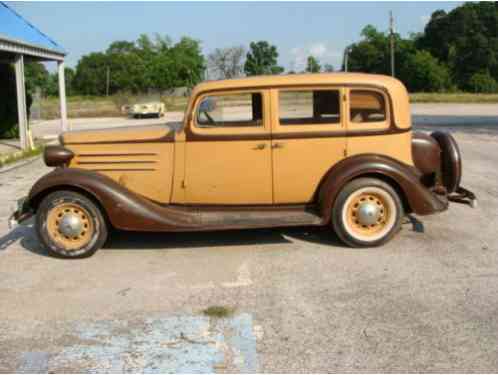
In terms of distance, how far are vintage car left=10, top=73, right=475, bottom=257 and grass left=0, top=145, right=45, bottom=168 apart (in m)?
7.98

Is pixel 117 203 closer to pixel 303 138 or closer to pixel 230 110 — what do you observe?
pixel 230 110

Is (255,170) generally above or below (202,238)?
above

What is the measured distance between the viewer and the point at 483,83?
6775cm

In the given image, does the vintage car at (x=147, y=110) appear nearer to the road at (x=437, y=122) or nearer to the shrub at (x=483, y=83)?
the road at (x=437, y=122)

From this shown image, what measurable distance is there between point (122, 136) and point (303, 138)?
195 centimetres

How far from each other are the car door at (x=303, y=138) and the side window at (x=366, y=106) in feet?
0.42

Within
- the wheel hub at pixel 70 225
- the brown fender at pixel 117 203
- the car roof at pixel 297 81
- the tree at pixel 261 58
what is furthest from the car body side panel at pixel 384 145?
the tree at pixel 261 58

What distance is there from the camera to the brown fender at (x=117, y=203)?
218 inches

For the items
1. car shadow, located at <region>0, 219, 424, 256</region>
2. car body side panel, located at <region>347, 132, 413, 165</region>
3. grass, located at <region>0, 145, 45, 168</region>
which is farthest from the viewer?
grass, located at <region>0, 145, 45, 168</region>

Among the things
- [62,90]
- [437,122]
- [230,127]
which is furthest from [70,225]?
[437,122]

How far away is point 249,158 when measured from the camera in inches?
227

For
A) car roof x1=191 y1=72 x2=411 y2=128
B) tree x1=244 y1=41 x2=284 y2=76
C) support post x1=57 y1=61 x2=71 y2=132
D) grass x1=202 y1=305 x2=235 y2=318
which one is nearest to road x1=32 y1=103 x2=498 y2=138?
support post x1=57 y1=61 x2=71 y2=132

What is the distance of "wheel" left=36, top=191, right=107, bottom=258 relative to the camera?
5.59 meters

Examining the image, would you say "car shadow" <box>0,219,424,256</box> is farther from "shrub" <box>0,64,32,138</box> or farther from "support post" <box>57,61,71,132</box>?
"support post" <box>57,61,71,132</box>
